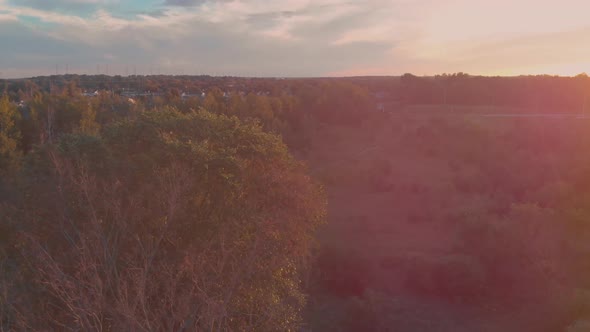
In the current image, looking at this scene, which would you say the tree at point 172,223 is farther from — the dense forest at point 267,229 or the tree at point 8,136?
the tree at point 8,136

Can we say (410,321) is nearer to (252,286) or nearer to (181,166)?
(252,286)

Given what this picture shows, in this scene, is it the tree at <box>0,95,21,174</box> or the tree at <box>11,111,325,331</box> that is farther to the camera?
the tree at <box>0,95,21,174</box>

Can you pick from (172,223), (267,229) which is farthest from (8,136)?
(267,229)

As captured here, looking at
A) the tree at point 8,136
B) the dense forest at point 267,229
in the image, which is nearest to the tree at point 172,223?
the dense forest at point 267,229

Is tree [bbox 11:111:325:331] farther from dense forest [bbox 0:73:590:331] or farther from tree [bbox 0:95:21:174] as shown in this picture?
tree [bbox 0:95:21:174]

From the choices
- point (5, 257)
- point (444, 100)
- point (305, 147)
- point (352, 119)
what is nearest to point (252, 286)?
point (5, 257)

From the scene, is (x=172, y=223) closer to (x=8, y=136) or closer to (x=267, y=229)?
(x=267, y=229)

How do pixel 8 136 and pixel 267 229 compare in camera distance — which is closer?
pixel 267 229

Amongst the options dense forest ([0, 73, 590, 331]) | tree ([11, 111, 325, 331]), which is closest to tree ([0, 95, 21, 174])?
dense forest ([0, 73, 590, 331])
